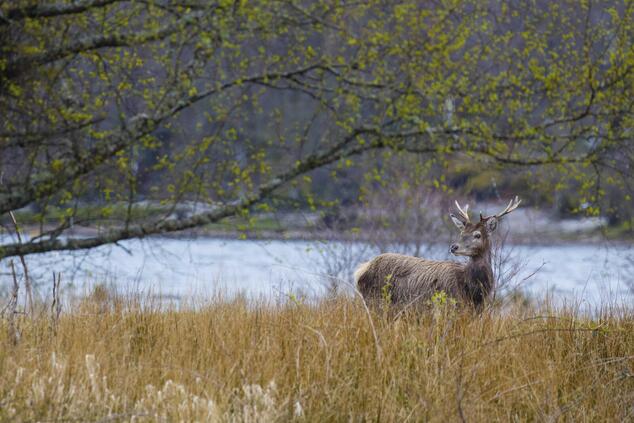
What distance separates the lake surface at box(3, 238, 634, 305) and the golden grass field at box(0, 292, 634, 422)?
326mm

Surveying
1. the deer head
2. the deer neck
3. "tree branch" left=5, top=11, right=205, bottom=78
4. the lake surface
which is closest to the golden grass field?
the lake surface

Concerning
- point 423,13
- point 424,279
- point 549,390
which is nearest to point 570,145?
point 423,13

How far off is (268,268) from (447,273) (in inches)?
749

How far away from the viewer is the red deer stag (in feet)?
26.4

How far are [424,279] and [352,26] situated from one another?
3.10 metres

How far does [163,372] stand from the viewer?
617 cm

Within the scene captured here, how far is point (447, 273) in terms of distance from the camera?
8328mm

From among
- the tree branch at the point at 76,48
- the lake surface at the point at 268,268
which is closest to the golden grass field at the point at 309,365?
the lake surface at the point at 268,268

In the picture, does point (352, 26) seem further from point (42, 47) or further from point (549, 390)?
point (549, 390)

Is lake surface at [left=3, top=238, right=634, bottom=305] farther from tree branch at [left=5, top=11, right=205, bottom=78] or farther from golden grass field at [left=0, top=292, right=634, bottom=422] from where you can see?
tree branch at [left=5, top=11, right=205, bottom=78]

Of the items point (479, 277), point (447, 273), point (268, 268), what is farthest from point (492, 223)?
point (268, 268)

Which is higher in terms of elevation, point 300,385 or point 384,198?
point 384,198

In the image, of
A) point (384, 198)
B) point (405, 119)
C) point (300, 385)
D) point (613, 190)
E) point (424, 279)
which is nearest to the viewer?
point (300, 385)

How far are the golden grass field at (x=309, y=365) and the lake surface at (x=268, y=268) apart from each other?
33 centimetres
